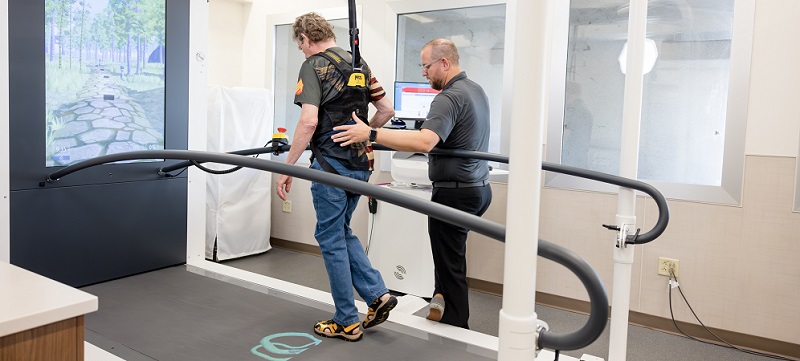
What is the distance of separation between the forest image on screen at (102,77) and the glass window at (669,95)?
2.68m

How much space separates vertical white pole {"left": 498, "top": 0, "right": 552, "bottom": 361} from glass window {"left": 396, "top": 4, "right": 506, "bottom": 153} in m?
3.42

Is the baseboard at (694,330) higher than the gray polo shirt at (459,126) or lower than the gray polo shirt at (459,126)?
lower

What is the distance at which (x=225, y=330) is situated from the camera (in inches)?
118

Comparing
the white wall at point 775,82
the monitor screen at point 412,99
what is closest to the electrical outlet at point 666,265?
the white wall at point 775,82

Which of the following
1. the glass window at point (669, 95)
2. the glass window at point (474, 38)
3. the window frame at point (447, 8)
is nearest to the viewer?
the glass window at point (669, 95)

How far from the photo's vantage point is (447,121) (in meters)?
3.14

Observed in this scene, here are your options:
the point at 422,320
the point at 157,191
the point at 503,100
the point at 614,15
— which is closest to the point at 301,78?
the point at 422,320

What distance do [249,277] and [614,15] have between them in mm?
2947

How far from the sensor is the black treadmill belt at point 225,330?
274cm

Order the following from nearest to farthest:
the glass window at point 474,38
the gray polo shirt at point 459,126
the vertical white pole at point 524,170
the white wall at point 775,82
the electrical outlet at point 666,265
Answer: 1. the vertical white pole at point 524,170
2. the gray polo shirt at point 459,126
3. the white wall at point 775,82
4. the electrical outlet at point 666,265
5. the glass window at point 474,38

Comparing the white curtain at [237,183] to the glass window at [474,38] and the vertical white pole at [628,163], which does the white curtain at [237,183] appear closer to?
the glass window at [474,38]

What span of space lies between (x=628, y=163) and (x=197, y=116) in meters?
3.02

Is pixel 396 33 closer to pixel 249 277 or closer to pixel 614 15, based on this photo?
pixel 614 15

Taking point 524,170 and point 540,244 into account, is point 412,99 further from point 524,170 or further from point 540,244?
point 524,170
